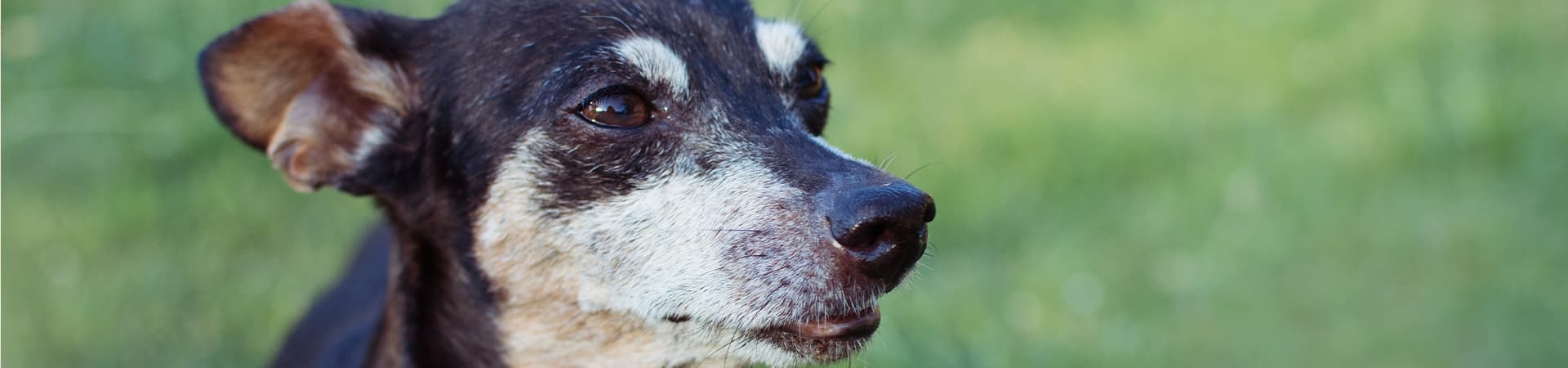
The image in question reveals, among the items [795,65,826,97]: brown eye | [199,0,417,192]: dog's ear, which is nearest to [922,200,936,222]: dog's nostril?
[795,65,826,97]: brown eye

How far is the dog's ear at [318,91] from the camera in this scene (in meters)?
3.52

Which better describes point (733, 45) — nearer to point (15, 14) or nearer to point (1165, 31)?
point (1165, 31)

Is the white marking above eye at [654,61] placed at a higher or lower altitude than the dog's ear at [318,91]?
higher

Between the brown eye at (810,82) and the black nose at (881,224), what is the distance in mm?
954

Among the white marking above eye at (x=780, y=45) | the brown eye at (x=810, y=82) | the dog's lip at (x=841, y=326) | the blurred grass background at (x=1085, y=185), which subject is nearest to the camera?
the dog's lip at (x=841, y=326)

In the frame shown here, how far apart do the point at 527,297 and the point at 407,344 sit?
45 cm

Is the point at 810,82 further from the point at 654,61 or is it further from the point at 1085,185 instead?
the point at 1085,185

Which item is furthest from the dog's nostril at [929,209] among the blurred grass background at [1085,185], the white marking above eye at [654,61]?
the blurred grass background at [1085,185]

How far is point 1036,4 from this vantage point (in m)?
7.78

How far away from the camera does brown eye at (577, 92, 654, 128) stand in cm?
333

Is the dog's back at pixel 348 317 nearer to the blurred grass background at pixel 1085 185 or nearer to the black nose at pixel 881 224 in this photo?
the blurred grass background at pixel 1085 185

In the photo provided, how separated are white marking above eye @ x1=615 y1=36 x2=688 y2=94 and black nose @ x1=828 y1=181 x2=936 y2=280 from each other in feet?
2.22

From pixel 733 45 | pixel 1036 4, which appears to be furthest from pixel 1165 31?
pixel 733 45

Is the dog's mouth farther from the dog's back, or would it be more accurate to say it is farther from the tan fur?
the dog's back
